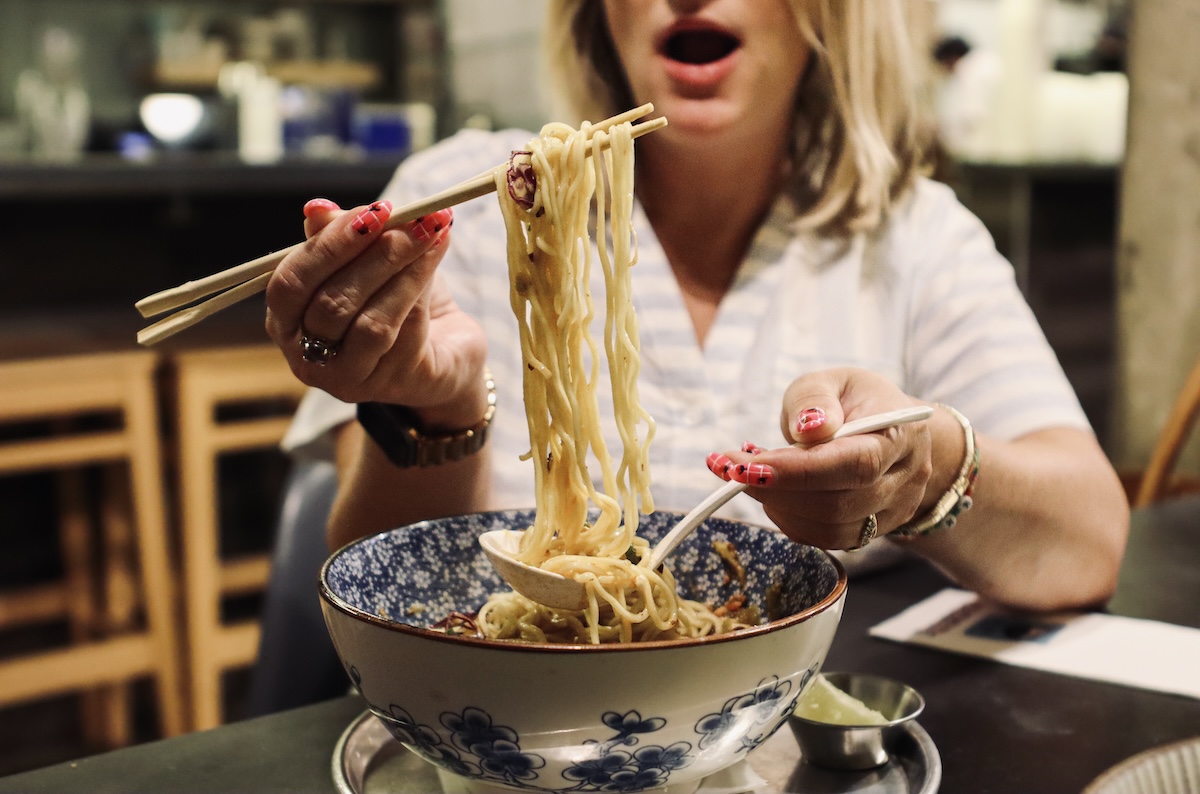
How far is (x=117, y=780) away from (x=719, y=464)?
19.3 inches

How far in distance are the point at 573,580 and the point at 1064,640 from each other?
21.7 inches

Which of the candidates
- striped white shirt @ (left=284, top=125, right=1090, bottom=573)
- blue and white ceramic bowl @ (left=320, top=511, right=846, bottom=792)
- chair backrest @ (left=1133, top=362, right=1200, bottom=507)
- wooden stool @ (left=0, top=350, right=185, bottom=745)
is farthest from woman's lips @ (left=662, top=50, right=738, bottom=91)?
wooden stool @ (left=0, top=350, right=185, bottom=745)

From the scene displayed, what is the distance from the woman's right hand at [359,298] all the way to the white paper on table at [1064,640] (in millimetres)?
557

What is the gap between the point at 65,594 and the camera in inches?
110

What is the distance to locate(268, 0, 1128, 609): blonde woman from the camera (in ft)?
3.25

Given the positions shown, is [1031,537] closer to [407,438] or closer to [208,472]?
[407,438]

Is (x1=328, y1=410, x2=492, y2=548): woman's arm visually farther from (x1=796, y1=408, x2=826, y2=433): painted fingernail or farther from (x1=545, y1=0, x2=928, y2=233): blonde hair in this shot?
(x1=545, y1=0, x2=928, y2=233): blonde hair

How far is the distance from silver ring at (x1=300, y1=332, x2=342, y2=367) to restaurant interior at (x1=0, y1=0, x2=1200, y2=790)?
0.81 m

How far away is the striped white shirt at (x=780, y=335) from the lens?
133 centimetres

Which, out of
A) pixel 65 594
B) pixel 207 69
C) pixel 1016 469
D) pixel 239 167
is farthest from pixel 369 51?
pixel 1016 469

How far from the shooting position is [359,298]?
2.54ft

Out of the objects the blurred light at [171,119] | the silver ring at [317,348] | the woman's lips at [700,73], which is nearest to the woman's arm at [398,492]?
the silver ring at [317,348]

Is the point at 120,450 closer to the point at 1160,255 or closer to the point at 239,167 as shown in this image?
the point at 239,167

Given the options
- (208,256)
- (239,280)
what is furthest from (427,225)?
(208,256)
